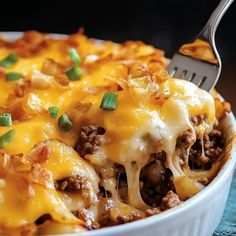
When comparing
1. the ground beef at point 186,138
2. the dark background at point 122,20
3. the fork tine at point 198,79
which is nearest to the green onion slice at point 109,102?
the ground beef at point 186,138

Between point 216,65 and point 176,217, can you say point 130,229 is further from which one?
point 216,65

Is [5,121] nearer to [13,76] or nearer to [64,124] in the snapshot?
[64,124]

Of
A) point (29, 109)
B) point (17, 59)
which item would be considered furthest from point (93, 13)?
point (29, 109)

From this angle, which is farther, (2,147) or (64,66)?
(64,66)

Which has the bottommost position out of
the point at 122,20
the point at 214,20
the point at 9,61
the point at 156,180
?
the point at 122,20

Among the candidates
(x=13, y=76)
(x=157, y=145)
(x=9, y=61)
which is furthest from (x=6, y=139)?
(x=9, y=61)

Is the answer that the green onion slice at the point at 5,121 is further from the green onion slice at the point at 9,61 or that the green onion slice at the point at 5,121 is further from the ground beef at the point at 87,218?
the green onion slice at the point at 9,61
